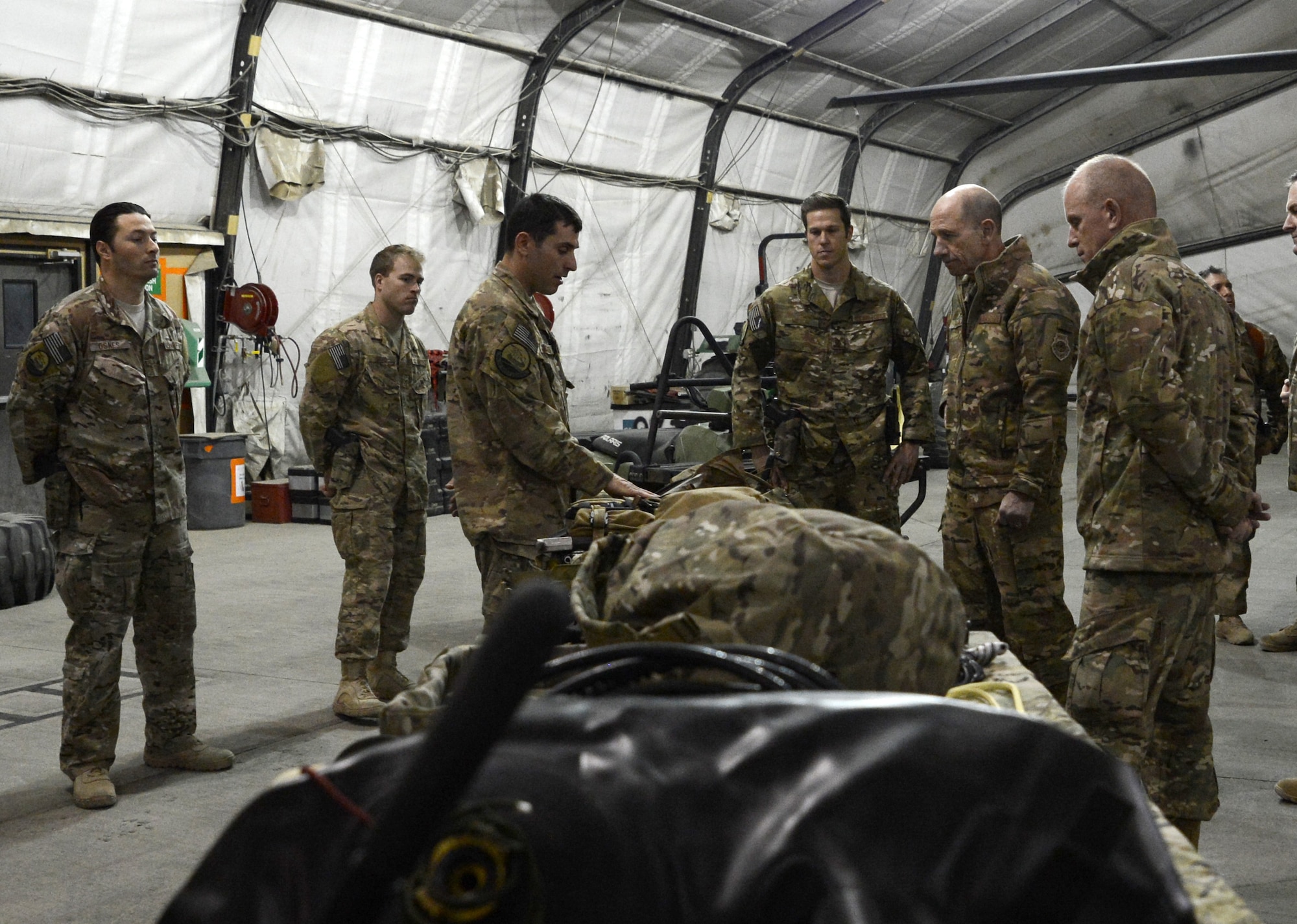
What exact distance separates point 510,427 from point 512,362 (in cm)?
20

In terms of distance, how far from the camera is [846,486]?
4.54 meters

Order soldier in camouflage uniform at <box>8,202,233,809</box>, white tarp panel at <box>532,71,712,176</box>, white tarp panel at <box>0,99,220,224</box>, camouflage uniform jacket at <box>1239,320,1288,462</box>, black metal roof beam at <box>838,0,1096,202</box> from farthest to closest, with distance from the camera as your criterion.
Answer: black metal roof beam at <box>838,0,1096,202</box> → white tarp panel at <box>532,71,712,176</box> → white tarp panel at <box>0,99,220,224</box> → camouflage uniform jacket at <box>1239,320,1288,462</box> → soldier in camouflage uniform at <box>8,202,233,809</box>

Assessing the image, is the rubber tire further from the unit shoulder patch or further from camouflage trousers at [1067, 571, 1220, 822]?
camouflage trousers at [1067, 571, 1220, 822]

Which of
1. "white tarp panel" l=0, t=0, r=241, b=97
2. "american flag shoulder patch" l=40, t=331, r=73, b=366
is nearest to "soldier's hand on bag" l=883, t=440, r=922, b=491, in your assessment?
"american flag shoulder patch" l=40, t=331, r=73, b=366

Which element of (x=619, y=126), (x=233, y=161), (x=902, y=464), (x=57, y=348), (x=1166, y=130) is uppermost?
(x=1166, y=130)

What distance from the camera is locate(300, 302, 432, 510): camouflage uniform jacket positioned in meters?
4.57

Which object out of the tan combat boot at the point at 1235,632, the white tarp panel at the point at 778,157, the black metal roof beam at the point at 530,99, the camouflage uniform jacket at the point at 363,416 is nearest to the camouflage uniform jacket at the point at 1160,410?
the camouflage uniform jacket at the point at 363,416

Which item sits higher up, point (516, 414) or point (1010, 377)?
point (1010, 377)

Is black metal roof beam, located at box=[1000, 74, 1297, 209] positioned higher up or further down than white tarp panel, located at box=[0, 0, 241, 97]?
higher up

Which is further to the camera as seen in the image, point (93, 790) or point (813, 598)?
point (93, 790)

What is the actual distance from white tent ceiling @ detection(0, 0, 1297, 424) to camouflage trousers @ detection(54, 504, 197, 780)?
17.2 ft

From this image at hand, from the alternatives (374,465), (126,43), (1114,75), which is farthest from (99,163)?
(1114,75)

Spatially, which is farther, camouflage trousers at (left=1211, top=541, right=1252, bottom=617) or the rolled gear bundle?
camouflage trousers at (left=1211, top=541, right=1252, bottom=617)

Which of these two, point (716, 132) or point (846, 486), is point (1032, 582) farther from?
point (716, 132)
